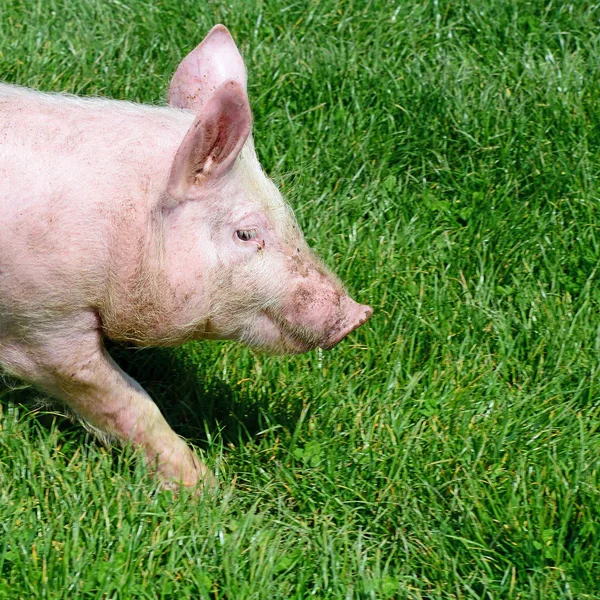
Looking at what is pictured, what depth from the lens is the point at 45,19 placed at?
6.23 metres

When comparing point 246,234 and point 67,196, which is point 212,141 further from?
point 67,196

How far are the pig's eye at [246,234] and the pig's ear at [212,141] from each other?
0.23m

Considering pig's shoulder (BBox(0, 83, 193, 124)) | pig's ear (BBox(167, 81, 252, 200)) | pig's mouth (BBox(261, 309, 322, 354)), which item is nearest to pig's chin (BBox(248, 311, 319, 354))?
pig's mouth (BBox(261, 309, 322, 354))

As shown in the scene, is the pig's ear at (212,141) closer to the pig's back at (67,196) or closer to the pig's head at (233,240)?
the pig's head at (233,240)

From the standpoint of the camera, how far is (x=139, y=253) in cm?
378

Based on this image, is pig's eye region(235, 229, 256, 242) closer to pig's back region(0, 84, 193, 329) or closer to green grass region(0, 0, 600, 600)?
pig's back region(0, 84, 193, 329)

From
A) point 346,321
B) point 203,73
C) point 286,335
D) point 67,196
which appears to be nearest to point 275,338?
point 286,335

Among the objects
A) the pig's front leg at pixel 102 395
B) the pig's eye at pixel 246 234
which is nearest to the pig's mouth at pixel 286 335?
the pig's eye at pixel 246 234

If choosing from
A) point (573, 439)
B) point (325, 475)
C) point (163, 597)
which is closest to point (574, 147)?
point (573, 439)

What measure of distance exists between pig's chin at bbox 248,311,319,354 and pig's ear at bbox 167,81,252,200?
604 millimetres

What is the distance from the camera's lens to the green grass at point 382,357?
3.71 meters

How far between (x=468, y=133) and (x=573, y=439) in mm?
2048

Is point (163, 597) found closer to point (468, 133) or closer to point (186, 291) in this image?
point (186, 291)

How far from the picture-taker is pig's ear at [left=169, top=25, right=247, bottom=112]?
4.28m
